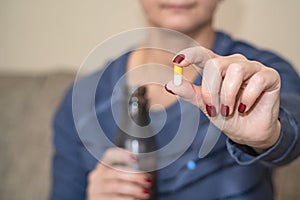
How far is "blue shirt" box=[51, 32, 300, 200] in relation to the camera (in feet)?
1.92

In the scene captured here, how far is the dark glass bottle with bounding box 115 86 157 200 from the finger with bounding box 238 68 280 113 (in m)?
0.20

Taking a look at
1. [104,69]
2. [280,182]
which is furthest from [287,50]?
[104,69]

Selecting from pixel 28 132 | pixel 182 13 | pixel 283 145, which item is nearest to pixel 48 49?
pixel 28 132

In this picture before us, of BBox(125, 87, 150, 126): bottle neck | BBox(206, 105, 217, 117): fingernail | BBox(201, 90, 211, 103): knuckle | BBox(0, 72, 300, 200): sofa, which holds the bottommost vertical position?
BBox(0, 72, 300, 200): sofa

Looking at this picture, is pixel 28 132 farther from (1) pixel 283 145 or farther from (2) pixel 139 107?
(1) pixel 283 145

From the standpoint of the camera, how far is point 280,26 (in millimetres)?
1018

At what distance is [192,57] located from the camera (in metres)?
0.41

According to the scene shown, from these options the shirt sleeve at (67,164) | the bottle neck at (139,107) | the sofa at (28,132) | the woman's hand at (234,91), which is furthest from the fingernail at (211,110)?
the sofa at (28,132)

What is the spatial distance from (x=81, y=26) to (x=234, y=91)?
82cm

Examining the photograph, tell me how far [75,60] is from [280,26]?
0.53m

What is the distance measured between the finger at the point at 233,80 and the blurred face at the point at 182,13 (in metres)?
0.26

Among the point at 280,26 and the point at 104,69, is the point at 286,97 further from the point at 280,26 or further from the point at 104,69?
the point at 280,26

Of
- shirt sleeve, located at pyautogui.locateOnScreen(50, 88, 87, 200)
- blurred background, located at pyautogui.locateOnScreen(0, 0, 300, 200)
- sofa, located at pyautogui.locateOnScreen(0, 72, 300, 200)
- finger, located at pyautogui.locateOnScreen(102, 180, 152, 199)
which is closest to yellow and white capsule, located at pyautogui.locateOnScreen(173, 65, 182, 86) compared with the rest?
finger, located at pyautogui.locateOnScreen(102, 180, 152, 199)

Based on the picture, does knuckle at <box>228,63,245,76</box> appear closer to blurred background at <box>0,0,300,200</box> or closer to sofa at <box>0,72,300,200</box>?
blurred background at <box>0,0,300,200</box>
